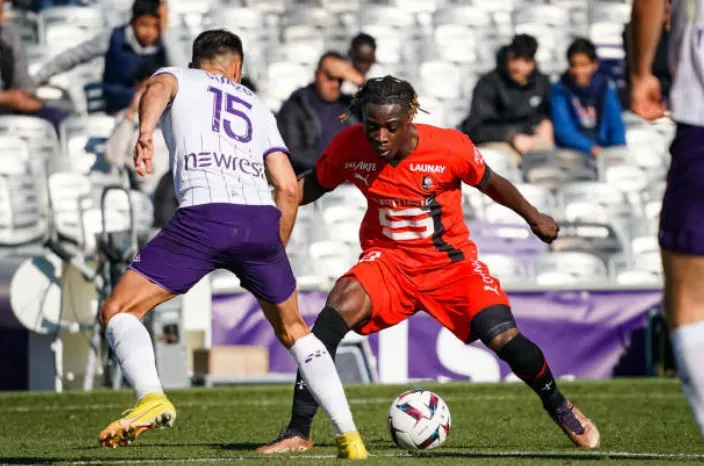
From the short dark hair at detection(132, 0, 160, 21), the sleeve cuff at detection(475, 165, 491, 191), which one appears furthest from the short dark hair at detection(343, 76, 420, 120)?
the short dark hair at detection(132, 0, 160, 21)

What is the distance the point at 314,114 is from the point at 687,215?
9766 millimetres

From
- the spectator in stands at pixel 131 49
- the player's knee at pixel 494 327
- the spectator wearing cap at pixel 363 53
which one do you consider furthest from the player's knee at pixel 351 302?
the spectator wearing cap at pixel 363 53

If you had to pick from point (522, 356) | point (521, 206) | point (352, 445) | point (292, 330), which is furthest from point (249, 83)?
point (352, 445)

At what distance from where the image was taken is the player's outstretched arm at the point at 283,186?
23.5 ft

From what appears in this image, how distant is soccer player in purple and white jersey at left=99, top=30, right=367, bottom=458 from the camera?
22.2ft

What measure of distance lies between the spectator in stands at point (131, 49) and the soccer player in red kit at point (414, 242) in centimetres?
691

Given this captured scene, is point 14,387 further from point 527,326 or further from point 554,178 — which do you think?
point 554,178

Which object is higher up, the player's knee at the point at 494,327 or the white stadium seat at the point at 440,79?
the player's knee at the point at 494,327

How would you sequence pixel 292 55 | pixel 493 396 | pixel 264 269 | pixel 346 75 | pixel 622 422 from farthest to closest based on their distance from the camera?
pixel 292 55 < pixel 346 75 < pixel 493 396 < pixel 622 422 < pixel 264 269

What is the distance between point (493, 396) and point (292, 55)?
6.97m

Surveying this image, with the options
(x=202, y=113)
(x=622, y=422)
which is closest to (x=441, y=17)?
(x=622, y=422)

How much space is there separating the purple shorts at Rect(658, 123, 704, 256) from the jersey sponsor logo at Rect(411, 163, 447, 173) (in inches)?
115

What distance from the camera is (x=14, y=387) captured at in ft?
44.1

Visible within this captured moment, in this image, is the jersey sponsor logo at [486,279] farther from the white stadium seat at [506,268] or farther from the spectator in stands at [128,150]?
the spectator in stands at [128,150]
